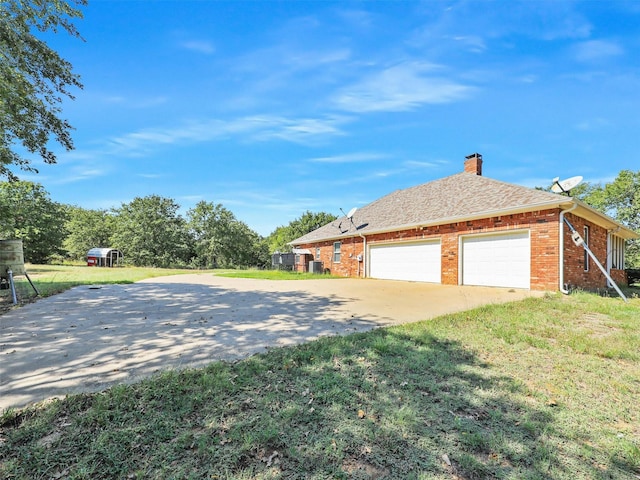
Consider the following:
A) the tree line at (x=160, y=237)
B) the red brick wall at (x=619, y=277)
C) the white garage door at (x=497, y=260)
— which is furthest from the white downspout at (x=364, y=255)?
the tree line at (x=160, y=237)

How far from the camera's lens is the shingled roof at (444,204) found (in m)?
9.23

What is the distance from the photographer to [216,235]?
31.1 m

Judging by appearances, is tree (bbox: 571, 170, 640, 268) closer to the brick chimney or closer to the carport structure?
the brick chimney

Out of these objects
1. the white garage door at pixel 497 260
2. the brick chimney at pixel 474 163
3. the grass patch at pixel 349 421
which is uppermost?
the brick chimney at pixel 474 163

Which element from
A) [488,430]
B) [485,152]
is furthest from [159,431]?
[485,152]

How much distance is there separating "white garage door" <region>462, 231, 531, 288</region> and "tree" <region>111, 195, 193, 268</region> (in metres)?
29.3

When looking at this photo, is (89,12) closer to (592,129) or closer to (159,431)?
(159,431)

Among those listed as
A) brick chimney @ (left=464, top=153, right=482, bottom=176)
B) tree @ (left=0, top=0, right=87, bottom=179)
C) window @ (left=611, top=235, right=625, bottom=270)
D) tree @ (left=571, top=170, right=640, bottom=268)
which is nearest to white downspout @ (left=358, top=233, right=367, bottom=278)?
brick chimney @ (left=464, top=153, right=482, bottom=176)

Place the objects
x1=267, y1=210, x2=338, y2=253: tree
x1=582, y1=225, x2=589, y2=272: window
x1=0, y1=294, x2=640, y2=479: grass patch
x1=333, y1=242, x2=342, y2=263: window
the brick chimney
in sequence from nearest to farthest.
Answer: x1=0, y1=294, x2=640, y2=479: grass patch → x1=582, y1=225, x2=589, y2=272: window → the brick chimney → x1=333, y1=242, x2=342, y2=263: window → x1=267, y1=210, x2=338, y2=253: tree

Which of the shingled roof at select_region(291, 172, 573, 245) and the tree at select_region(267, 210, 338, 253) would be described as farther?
the tree at select_region(267, 210, 338, 253)

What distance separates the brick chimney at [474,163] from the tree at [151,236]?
28617 mm

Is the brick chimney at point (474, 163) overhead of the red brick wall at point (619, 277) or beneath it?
overhead

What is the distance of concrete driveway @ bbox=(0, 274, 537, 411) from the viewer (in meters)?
2.89

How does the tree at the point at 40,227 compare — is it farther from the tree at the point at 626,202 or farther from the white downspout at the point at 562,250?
the tree at the point at 626,202
